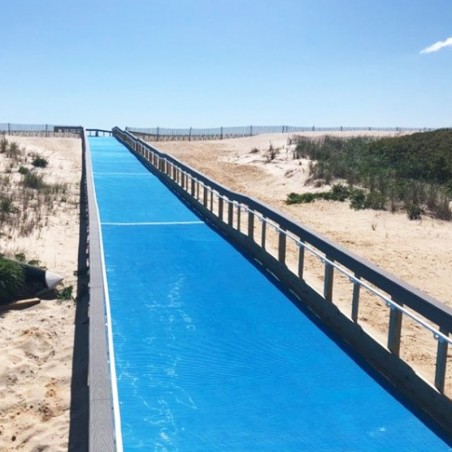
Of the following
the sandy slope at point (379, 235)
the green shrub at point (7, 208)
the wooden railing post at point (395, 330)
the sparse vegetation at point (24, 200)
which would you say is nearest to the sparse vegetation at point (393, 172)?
the sandy slope at point (379, 235)

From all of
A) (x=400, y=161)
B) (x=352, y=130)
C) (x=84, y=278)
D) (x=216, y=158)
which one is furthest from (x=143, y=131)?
(x=84, y=278)

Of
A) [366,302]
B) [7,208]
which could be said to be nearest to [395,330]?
[366,302]

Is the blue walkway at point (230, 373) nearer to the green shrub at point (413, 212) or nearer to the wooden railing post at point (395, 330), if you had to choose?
the wooden railing post at point (395, 330)

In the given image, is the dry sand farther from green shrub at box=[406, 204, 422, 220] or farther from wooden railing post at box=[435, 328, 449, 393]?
green shrub at box=[406, 204, 422, 220]

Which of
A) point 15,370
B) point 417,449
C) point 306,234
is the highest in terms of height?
point 306,234

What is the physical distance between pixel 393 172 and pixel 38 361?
2072cm

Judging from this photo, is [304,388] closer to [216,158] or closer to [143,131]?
[216,158]

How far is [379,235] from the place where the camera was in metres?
16.0

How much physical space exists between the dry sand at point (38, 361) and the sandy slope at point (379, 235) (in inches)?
142

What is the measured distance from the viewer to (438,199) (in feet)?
64.7

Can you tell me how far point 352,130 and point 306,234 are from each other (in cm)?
7156

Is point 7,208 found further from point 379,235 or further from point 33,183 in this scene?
point 379,235

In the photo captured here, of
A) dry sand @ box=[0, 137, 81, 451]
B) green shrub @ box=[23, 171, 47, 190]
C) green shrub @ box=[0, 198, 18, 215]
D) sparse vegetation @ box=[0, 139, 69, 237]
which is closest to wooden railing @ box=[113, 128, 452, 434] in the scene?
dry sand @ box=[0, 137, 81, 451]

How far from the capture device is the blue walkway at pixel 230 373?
15.5 ft
